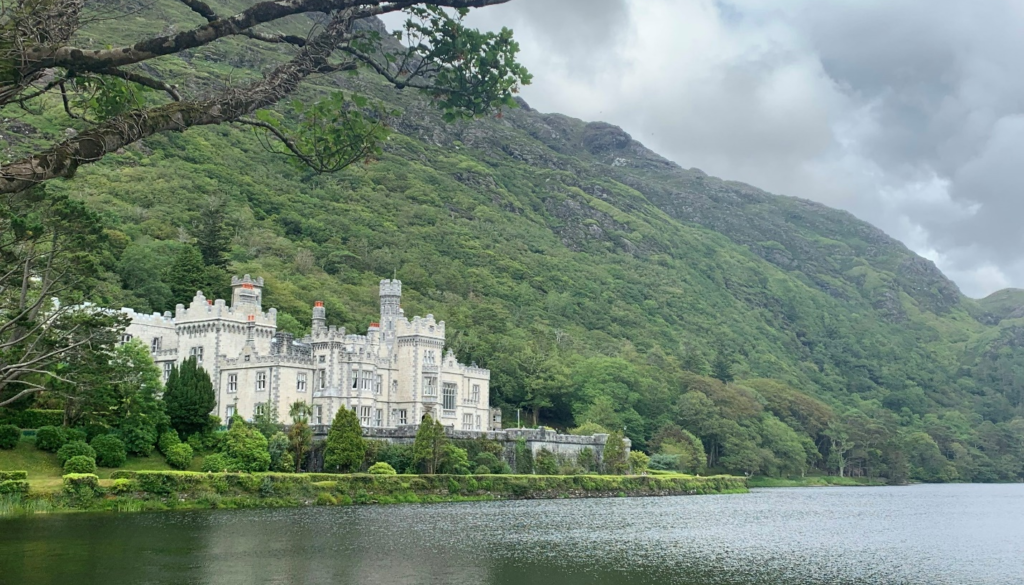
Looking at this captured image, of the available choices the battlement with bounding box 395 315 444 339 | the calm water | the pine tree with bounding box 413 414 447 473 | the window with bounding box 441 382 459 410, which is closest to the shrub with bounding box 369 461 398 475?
the pine tree with bounding box 413 414 447 473

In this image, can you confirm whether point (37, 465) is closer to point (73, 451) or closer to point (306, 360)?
point (73, 451)

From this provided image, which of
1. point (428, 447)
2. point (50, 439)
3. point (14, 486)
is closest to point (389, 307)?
point (428, 447)

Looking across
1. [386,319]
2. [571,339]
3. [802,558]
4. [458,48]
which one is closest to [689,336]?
[571,339]

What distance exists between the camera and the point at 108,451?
53.7 m

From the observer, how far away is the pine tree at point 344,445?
2561 inches

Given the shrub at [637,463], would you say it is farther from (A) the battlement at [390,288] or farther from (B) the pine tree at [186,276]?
(B) the pine tree at [186,276]

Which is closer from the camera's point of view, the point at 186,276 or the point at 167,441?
the point at 167,441

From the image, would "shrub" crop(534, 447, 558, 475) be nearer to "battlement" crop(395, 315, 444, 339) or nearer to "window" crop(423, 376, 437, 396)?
"window" crop(423, 376, 437, 396)

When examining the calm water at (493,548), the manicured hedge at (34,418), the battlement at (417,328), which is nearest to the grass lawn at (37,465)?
the manicured hedge at (34,418)

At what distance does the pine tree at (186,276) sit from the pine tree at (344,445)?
30167 millimetres

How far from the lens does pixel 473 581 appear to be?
27922 mm

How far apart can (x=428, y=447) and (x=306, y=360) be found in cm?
1293

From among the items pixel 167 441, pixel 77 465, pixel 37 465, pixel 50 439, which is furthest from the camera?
pixel 167 441

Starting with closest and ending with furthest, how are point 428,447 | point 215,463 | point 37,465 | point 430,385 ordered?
point 37,465, point 215,463, point 428,447, point 430,385
